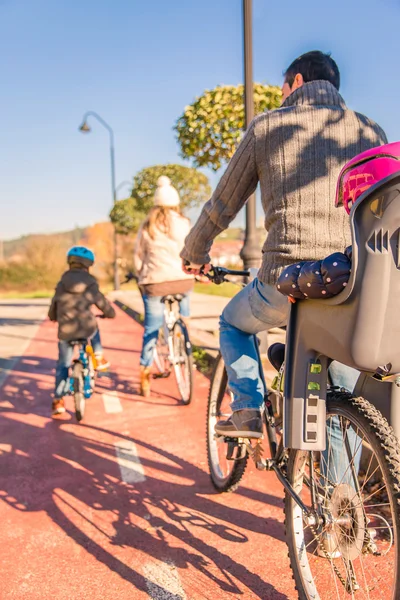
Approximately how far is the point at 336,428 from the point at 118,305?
15.6 meters

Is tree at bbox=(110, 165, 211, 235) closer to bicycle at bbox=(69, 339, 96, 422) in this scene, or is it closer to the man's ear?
bicycle at bbox=(69, 339, 96, 422)

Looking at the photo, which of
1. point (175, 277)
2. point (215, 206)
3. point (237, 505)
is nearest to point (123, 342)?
point (175, 277)

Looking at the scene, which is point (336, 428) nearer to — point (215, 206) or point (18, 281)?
point (215, 206)

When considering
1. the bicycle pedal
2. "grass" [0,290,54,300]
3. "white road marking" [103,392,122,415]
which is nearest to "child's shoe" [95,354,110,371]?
"white road marking" [103,392,122,415]

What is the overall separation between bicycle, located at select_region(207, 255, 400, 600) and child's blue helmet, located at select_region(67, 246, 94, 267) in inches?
122

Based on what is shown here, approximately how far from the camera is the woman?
512 centimetres

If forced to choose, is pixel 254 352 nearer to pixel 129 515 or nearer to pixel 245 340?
pixel 245 340

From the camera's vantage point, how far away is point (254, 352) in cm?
255

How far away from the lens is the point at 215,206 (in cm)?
241

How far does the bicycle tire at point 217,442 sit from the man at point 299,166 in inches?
36.6

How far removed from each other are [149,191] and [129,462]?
76.2 feet

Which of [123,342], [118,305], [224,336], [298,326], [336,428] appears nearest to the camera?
[298,326]

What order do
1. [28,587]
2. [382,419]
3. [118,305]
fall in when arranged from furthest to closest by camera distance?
[118,305] < [28,587] < [382,419]

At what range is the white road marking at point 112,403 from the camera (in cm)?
494
